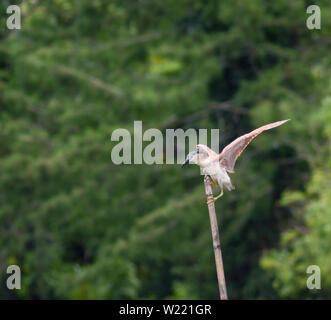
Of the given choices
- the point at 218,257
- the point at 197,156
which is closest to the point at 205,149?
the point at 197,156

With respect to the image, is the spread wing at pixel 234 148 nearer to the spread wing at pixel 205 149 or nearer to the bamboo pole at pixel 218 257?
the spread wing at pixel 205 149

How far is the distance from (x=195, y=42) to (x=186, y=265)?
335cm

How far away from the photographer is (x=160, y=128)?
11.6 metres

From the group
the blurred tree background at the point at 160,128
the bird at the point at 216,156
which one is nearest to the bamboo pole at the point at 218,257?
the bird at the point at 216,156

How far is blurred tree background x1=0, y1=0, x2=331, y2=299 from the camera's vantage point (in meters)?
11.6

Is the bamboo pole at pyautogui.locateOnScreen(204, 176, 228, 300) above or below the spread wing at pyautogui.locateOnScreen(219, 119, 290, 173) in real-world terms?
below

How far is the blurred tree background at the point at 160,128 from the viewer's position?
11.6 metres

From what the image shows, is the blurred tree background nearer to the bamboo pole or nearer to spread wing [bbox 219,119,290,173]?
spread wing [bbox 219,119,290,173]

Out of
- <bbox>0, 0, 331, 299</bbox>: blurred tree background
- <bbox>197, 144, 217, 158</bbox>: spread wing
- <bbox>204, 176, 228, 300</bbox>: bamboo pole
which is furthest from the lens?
<bbox>0, 0, 331, 299</bbox>: blurred tree background

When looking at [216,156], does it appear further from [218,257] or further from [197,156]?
[218,257]

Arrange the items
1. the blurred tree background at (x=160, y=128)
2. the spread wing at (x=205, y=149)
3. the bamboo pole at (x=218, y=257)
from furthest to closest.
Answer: the blurred tree background at (x=160, y=128) → the spread wing at (x=205, y=149) → the bamboo pole at (x=218, y=257)

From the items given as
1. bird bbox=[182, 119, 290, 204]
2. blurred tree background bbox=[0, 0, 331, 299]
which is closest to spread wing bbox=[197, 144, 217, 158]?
bird bbox=[182, 119, 290, 204]

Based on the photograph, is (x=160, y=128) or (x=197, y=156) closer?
(x=197, y=156)
